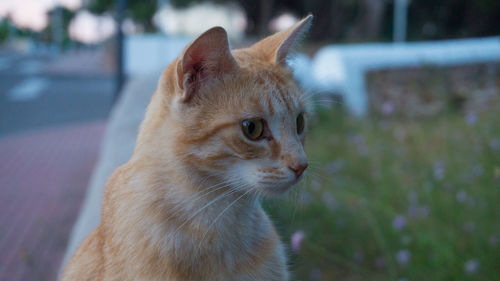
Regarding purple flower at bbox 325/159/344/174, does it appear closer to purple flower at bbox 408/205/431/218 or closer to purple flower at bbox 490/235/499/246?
purple flower at bbox 408/205/431/218

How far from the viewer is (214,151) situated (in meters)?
1.54

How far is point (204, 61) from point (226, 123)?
0.22 meters

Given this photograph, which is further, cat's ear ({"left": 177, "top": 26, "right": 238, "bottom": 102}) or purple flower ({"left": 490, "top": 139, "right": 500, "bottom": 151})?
purple flower ({"left": 490, "top": 139, "right": 500, "bottom": 151})

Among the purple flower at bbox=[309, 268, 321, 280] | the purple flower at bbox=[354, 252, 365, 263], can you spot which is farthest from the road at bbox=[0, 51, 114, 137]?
the purple flower at bbox=[354, 252, 365, 263]

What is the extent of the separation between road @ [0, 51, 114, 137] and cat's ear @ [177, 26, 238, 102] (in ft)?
22.5

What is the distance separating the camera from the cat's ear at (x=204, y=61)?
146cm

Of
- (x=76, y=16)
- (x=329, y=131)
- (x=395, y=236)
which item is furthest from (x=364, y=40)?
(x=76, y=16)

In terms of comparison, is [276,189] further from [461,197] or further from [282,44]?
[461,197]

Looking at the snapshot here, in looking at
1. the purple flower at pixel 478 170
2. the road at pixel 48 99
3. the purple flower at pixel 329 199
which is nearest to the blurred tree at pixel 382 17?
the road at pixel 48 99

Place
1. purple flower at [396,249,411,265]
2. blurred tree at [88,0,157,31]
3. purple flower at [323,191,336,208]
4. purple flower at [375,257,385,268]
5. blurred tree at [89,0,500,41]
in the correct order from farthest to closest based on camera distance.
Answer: blurred tree at [88,0,157,31] → blurred tree at [89,0,500,41] → purple flower at [323,191,336,208] → purple flower at [375,257,385,268] → purple flower at [396,249,411,265]

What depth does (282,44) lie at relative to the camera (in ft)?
5.94

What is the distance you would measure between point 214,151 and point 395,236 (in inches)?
87.4

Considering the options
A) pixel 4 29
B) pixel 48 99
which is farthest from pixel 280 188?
pixel 4 29

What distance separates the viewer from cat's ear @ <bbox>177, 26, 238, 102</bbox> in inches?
57.6
